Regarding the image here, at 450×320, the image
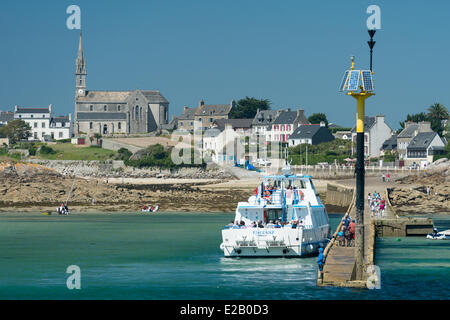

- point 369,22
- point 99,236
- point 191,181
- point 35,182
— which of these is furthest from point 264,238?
point 191,181

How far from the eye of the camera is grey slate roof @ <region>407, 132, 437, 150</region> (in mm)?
144500

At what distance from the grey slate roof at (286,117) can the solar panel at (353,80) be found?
478ft

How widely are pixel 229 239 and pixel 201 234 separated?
17495 mm

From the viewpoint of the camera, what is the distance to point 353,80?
33.3 metres

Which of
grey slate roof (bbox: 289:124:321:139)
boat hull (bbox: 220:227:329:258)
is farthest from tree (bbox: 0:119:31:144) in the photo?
boat hull (bbox: 220:227:329:258)

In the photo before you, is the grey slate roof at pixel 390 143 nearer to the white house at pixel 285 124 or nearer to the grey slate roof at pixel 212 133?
the white house at pixel 285 124

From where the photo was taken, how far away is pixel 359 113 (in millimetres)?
33875

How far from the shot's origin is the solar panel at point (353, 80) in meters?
33.2

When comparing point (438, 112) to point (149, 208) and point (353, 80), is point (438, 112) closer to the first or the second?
point (149, 208)

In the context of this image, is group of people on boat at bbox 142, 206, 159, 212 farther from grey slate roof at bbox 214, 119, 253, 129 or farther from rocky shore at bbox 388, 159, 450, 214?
grey slate roof at bbox 214, 119, 253, 129

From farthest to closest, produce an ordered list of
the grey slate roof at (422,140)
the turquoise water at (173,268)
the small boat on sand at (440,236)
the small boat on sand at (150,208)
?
1. the grey slate roof at (422,140)
2. the small boat on sand at (150,208)
3. the small boat on sand at (440,236)
4. the turquoise water at (173,268)

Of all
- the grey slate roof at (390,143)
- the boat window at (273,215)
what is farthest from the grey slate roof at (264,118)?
the boat window at (273,215)

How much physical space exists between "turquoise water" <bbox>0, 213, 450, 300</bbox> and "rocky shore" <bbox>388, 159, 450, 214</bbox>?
18994 millimetres

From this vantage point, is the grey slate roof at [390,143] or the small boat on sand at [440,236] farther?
the grey slate roof at [390,143]
